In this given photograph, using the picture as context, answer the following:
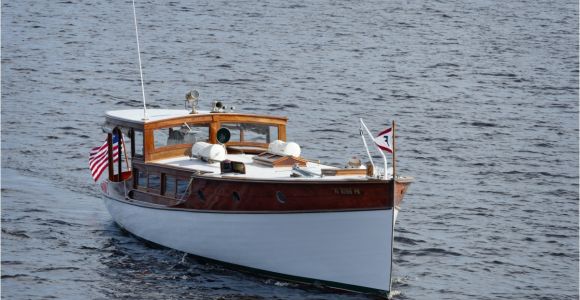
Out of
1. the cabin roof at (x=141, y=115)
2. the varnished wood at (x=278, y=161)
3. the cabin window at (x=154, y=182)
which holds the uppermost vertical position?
the cabin roof at (x=141, y=115)

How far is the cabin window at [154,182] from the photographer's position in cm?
3628

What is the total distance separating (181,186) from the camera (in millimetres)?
35188

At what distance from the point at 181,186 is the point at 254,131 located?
3.92 meters

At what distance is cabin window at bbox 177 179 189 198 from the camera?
1378 inches

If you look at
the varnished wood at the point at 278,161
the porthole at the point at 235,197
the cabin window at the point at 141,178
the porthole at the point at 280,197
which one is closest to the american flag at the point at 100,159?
the cabin window at the point at 141,178

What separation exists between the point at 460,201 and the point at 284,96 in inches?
838

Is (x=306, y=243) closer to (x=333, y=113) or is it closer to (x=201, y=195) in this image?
(x=201, y=195)

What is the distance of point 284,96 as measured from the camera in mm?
64625

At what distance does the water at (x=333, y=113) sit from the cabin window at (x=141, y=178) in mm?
2178

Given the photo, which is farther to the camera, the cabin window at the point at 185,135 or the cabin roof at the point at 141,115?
the cabin window at the point at 185,135

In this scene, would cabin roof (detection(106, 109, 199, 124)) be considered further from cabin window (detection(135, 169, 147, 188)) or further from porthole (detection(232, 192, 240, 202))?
porthole (detection(232, 192, 240, 202))

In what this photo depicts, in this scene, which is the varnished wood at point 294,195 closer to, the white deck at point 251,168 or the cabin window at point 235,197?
the cabin window at point 235,197

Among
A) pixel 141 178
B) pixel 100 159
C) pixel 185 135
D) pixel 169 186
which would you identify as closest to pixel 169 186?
pixel 169 186

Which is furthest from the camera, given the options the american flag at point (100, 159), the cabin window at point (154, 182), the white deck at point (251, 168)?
the american flag at point (100, 159)
